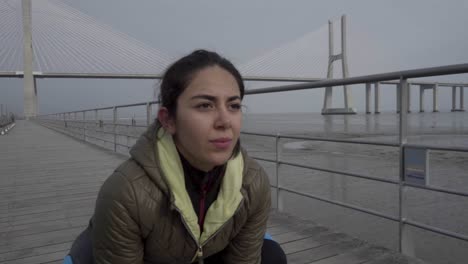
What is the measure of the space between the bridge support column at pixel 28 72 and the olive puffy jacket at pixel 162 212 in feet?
91.7

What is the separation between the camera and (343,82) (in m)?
1.96

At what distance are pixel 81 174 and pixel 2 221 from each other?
1.54 m

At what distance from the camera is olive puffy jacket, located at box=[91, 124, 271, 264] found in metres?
0.88

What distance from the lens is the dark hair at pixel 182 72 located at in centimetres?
92

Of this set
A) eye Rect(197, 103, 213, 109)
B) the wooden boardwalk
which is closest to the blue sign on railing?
the wooden boardwalk

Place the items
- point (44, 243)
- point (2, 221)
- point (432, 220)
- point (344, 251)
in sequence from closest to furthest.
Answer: point (344, 251) → point (44, 243) → point (2, 221) → point (432, 220)

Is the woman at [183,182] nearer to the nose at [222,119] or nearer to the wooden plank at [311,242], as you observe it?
the nose at [222,119]

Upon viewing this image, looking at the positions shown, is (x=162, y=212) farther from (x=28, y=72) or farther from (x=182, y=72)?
(x=28, y=72)

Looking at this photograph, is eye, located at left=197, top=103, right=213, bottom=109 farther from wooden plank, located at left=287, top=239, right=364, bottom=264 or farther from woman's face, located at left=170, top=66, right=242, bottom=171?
wooden plank, located at left=287, top=239, right=364, bottom=264

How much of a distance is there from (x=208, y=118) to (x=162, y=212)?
0.84ft

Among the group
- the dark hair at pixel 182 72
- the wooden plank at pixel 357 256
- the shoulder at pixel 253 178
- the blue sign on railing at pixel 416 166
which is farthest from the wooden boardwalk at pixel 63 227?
the dark hair at pixel 182 72

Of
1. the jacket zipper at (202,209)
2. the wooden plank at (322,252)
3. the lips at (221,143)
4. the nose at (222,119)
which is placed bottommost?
the wooden plank at (322,252)

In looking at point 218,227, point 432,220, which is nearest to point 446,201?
point 432,220

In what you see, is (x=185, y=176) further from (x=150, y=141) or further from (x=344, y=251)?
(x=344, y=251)
